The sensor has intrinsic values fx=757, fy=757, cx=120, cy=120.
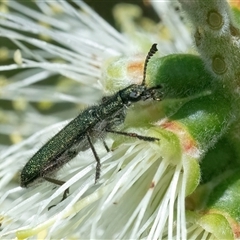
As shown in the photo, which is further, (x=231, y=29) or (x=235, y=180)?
(x=235, y=180)

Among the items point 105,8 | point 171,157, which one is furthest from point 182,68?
point 105,8

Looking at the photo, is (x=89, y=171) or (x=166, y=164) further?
(x=89, y=171)

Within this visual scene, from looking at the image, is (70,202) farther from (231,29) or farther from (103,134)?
(231,29)

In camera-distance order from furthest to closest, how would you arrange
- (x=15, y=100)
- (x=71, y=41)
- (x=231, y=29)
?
(x=15, y=100) → (x=71, y=41) → (x=231, y=29)

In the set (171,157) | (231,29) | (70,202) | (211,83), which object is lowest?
(70,202)

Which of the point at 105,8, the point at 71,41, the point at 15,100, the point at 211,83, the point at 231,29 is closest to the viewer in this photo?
the point at 231,29

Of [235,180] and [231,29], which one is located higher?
[231,29]
